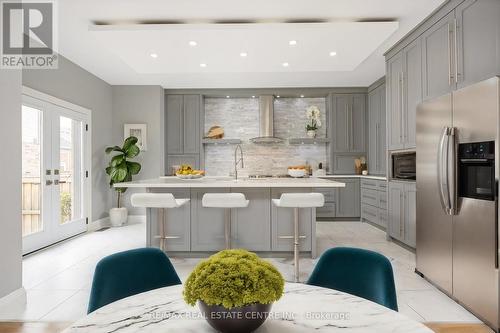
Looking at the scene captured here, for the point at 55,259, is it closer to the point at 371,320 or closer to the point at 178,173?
the point at 178,173

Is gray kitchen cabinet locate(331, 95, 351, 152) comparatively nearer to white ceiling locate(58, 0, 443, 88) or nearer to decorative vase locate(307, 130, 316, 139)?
decorative vase locate(307, 130, 316, 139)

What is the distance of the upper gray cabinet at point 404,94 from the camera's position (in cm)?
399

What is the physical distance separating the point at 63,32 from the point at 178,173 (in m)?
2.22

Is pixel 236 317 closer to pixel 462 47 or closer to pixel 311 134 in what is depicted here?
pixel 462 47

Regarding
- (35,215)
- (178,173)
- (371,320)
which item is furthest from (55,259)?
(371,320)

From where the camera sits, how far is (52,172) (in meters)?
4.71

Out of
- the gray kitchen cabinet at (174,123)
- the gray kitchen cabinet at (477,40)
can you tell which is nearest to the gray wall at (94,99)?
the gray kitchen cabinet at (174,123)

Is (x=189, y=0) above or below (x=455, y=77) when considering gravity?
above

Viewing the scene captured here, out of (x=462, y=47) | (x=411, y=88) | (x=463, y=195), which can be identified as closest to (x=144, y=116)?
(x=411, y=88)

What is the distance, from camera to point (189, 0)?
10.7 feet

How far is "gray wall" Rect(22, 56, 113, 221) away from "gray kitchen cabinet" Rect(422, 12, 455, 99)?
485cm

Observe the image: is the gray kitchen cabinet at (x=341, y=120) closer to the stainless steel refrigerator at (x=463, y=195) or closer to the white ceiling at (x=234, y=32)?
the white ceiling at (x=234, y=32)

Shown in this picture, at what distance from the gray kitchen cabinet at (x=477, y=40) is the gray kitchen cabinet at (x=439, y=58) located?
12 cm

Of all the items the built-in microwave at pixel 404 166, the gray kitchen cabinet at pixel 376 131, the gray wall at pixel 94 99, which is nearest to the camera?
the built-in microwave at pixel 404 166
